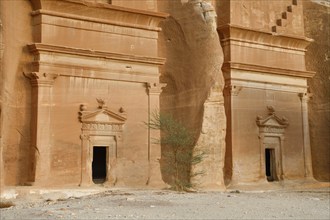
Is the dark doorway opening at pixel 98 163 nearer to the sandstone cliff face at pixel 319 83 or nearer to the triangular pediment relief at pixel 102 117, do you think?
the triangular pediment relief at pixel 102 117

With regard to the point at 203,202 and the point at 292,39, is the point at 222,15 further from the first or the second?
the point at 203,202

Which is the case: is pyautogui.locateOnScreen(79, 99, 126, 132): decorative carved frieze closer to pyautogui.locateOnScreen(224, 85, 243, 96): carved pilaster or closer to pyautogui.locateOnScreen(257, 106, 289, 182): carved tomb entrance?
pyautogui.locateOnScreen(224, 85, 243, 96): carved pilaster

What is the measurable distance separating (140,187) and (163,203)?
4.69m

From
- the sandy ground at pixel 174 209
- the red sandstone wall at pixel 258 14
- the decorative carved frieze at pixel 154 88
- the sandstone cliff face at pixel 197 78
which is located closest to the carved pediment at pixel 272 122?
the sandstone cliff face at pixel 197 78

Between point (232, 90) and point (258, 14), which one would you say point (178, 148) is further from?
point (258, 14)

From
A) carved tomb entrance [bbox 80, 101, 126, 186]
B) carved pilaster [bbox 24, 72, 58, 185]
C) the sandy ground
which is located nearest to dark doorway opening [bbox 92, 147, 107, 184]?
carved tomb entrance [bbox 80, 101, 126, 186]

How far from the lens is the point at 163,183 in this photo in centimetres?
1672

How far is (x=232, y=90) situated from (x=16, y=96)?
24.5ft

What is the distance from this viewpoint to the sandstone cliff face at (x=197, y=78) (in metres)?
16.9

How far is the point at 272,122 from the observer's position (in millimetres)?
19734

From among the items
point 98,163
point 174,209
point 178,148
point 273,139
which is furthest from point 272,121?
point 174,209

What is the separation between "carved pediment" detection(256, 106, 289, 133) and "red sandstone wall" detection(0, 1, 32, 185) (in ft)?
27.3

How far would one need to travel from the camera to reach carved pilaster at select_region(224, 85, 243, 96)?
18.8 m

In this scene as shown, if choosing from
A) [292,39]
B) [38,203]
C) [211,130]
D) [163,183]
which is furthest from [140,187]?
[292,39]
